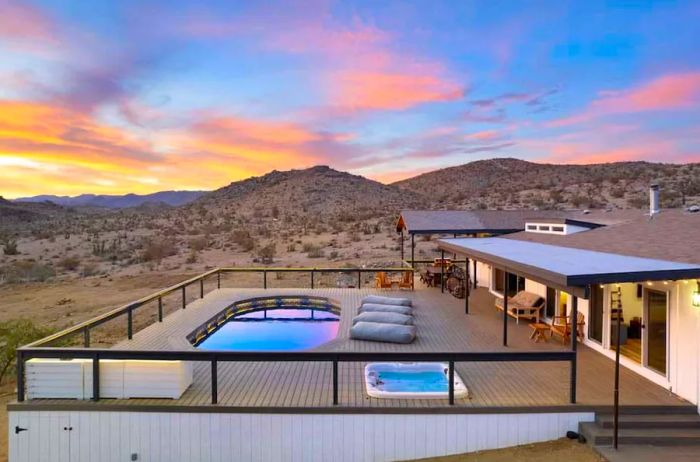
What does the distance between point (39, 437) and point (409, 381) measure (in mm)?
5647

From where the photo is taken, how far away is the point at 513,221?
1770 centimetres

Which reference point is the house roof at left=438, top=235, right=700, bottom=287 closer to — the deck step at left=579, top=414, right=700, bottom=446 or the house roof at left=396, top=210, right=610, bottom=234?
the deck step at left=579, top=414, right=700, bottom=446

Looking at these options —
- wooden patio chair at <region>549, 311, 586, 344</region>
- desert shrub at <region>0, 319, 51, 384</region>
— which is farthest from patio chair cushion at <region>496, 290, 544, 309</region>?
desert shrub at <region>0, 319, 51, 384</region>

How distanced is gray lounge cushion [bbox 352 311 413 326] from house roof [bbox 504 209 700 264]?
14.0 ft

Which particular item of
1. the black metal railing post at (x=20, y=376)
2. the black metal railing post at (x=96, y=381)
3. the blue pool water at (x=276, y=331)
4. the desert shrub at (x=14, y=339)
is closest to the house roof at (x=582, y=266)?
the blue pool water at (x=276, y=331)

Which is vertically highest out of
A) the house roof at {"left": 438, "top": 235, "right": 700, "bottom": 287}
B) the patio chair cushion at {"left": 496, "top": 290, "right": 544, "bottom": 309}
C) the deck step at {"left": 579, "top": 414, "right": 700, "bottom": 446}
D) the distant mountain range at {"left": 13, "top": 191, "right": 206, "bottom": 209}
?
the distant mountain range at {"left": 13, "top": 191, "right": 206, "bottom": 209}

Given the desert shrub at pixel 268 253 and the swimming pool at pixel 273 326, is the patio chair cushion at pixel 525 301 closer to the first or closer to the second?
the swimming pool at pixel 273 326

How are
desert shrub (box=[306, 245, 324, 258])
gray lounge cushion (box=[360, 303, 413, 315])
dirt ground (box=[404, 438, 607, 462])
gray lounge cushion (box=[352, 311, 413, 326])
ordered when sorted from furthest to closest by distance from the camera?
A: desert shrub (box=[306, 245, 324, 258]) → gray lounge cushion (box=[360, 303, 413, 315]) → gray lounge cushion (box=[352, 311, 413, 326]) → dirt ground (box=[404, 438, 607, 462])

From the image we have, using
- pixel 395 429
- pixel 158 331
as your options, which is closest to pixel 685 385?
pixel 395 429

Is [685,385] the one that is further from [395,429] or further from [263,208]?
[263,208]

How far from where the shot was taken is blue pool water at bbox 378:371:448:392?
7195 mm

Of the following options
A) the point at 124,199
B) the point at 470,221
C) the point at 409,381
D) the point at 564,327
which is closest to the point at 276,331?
the point at 409,381

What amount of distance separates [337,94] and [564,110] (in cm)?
1325

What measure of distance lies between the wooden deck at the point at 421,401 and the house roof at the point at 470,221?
5.76 metres
